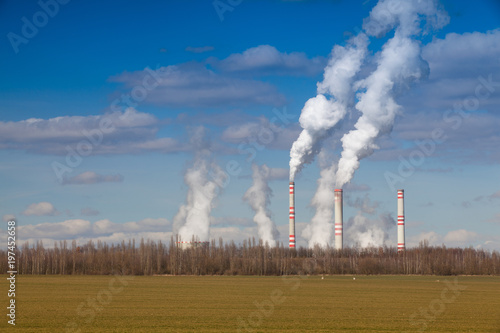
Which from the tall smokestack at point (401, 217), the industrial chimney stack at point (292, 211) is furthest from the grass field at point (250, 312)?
the tall smokestack at point (401, 217)

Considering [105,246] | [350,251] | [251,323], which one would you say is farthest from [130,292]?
[105,246]

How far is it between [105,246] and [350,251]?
44.9 m

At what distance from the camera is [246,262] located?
113 metres

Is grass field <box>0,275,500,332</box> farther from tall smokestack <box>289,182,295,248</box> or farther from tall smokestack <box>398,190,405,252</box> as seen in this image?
tall smokestack <box>398,190,405,252</box>

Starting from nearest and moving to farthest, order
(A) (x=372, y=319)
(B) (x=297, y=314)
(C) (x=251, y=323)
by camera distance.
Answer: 1. (C) (x=251, y=323)
2. (A) (x=372, y=319)
3. (B) (x=297, y=314)

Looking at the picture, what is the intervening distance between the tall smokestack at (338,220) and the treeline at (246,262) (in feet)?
6.08

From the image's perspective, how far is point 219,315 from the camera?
38.2m

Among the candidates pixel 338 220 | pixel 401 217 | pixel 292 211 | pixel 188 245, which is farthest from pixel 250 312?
pixel 188 245

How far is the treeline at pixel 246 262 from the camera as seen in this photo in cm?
10894

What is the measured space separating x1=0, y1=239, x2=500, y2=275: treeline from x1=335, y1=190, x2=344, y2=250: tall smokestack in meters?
1.85

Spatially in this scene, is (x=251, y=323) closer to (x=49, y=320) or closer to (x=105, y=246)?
(x=49, y=320)

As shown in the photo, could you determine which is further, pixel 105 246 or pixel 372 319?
pixel 105 246

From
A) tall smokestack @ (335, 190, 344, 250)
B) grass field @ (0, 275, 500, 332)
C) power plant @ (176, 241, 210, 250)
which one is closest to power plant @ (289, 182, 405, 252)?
tall smokestack @ (335, 190, 344, 250)

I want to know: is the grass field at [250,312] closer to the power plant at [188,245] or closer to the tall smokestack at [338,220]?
the tall smokestack at [338,220]
